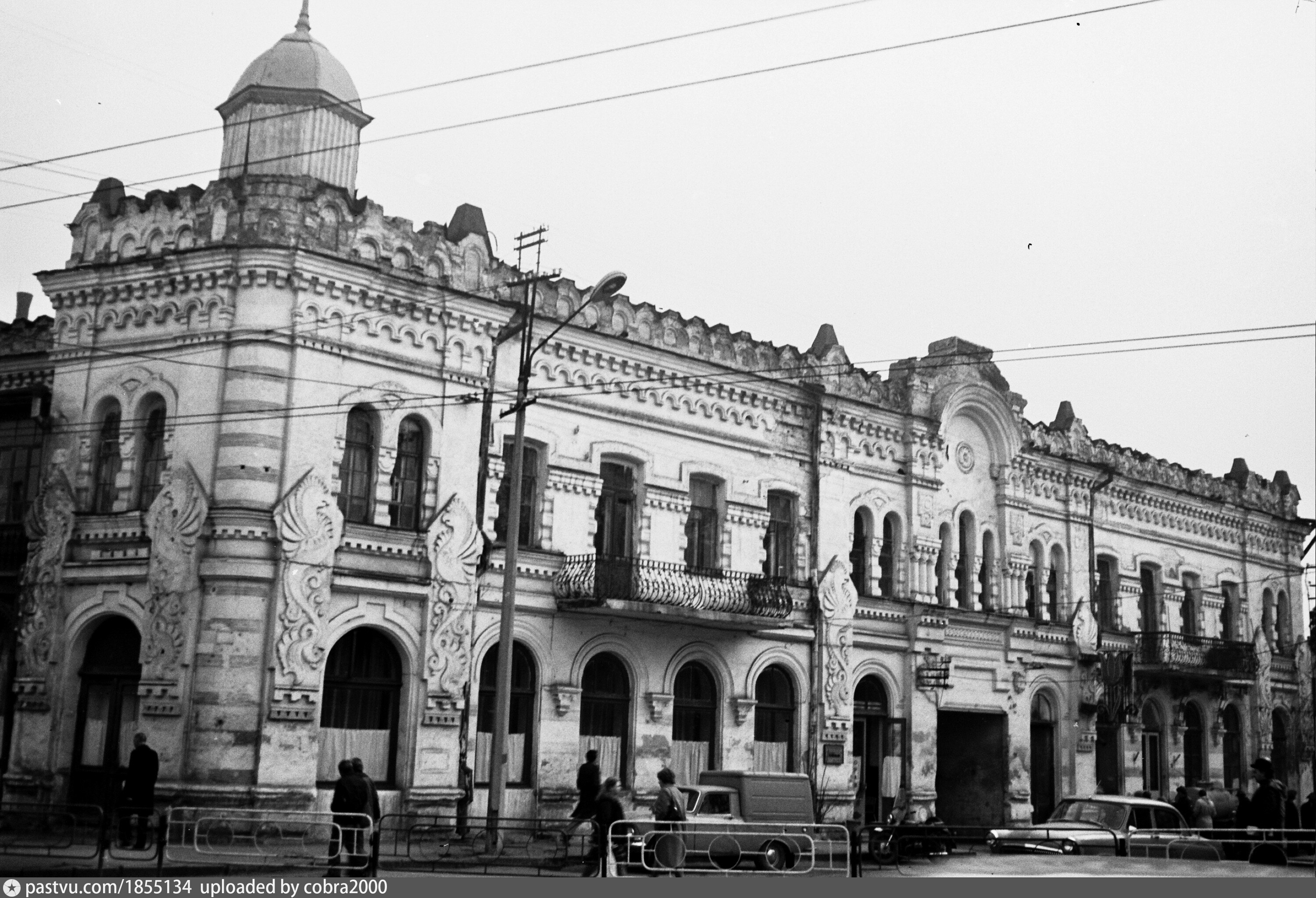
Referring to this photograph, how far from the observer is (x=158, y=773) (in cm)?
2325

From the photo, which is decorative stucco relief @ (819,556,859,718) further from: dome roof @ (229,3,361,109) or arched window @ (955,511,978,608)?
dome roof @ (229,3,361,109)

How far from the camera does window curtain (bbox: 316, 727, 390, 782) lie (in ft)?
80.1

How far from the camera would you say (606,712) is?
28.6 m

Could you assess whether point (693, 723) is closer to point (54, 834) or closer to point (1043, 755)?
point (1043, 755)

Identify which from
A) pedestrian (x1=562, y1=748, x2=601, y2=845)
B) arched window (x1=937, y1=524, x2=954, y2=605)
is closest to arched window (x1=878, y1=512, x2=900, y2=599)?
arched window (x1=937, y1=524, x2=954, y2=605)

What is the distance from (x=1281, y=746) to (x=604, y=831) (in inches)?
1287

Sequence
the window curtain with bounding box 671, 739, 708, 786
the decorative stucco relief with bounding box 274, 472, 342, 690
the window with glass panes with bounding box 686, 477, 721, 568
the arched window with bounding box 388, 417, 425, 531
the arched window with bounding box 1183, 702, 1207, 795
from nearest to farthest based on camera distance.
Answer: the decorative stucco relief with bounding box 274, 472, 342, 690
the arched window with bounding box 388, 417, 425, 531
the window curtain with bounding box 671, 739, 708, 786
the window with glass panes with bounding box 686, 477, 721, 568
the arched window with bounding box 1183, 702, 1207, 795

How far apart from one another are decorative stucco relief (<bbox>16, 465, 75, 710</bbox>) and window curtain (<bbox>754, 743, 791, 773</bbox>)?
A: 44.9 feet

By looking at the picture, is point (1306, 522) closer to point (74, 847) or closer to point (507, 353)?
point (507, 353)

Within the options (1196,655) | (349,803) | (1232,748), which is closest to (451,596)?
(349,803)

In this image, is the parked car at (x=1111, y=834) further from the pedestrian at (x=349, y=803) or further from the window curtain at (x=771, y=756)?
the pedestrian at (x=349, y=803)

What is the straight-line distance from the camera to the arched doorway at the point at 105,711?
962 inches

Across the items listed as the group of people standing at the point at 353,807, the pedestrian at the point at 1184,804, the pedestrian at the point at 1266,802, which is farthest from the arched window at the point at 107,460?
the pedestrian at the point at 1184,804

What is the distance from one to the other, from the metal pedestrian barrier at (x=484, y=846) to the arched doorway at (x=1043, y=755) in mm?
15828
